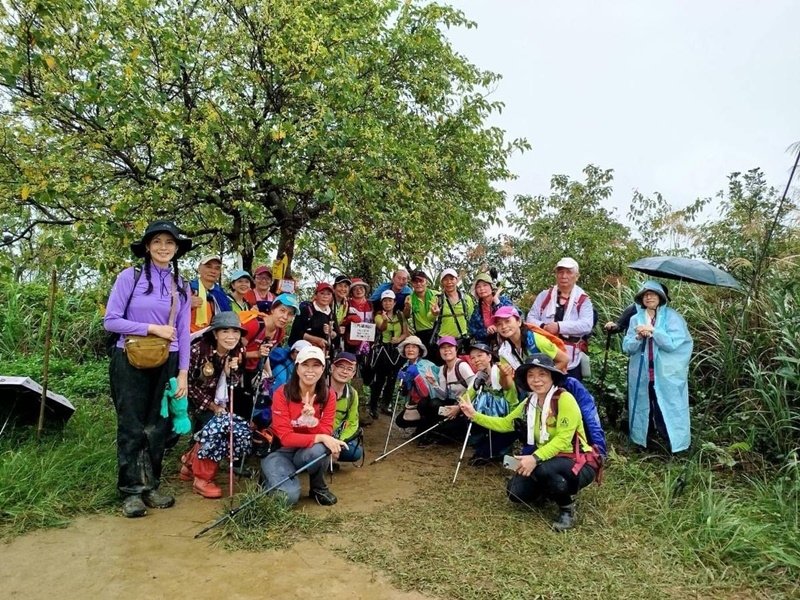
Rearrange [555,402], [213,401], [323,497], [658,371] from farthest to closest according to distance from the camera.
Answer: [658,371]
[213,401]
[323,497]
[555,402]

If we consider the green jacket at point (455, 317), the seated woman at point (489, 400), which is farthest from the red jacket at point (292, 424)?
the green jacket at point (455, 317)

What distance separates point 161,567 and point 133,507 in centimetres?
85

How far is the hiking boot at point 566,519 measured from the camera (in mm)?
3990

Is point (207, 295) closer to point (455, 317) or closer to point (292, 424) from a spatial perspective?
point (292, 424)

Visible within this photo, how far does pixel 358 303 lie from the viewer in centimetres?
697

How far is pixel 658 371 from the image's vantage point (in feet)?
17.7

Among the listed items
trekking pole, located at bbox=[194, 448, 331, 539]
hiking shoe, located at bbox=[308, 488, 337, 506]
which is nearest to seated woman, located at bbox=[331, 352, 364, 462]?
hiking shoe, located at bbox=[308, 488, 337, 506]

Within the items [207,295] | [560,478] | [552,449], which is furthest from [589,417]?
[207,295]

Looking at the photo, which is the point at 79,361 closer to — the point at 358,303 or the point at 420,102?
the point at 358,303

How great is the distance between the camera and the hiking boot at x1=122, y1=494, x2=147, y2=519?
397cm

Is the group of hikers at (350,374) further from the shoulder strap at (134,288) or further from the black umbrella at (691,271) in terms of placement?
the black umbrella at (691,271)

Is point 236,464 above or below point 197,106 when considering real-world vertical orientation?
below

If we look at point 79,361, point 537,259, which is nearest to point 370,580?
point 537,259

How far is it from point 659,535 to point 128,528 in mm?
3612
